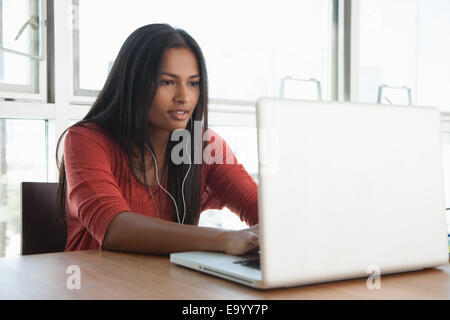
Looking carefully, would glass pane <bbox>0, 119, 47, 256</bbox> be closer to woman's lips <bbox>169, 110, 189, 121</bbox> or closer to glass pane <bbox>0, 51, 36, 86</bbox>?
glass pane <bbox>0, 51, 36, 86</bbox>

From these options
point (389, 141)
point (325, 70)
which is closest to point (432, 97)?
point (325, 70)

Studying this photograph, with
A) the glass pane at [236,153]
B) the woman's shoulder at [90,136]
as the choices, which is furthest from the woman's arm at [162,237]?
the glass pane at [236,153]

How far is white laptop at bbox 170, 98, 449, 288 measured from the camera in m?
0.71

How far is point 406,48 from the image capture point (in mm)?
3111

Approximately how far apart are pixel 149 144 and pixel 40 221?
35 centimetres

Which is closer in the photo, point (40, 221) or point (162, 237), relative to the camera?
point (162, 237)

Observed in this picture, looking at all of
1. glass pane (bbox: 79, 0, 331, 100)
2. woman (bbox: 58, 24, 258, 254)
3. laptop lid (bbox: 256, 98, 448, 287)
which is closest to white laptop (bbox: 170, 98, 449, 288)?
laptop lid (bbox: 256, 98, 448, 287)

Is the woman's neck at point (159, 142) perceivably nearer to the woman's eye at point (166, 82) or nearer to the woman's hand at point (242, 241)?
the woman's eye at point (166, 82)

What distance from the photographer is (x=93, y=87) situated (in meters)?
2.21

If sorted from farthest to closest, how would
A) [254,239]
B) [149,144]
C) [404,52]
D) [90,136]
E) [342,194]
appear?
[404,52], [149,144], [90,136], [254,239], [342,194]

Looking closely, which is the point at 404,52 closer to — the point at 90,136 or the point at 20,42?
the point at 20,42

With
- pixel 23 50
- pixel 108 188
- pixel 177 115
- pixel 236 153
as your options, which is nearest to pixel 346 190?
pixel 108 188

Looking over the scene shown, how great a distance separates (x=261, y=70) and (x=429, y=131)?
6.25 feet
